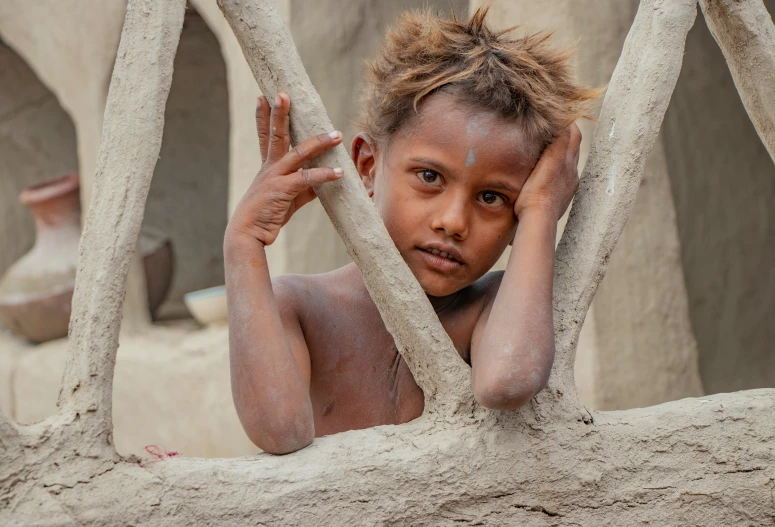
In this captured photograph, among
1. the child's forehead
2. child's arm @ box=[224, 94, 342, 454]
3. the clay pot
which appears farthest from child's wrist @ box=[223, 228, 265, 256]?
the clay pot

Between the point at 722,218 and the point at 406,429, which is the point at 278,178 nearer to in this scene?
the point at 406,429

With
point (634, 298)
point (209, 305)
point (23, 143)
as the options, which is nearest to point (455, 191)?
point (634, 298)

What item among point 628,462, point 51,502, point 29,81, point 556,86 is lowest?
point 51,502

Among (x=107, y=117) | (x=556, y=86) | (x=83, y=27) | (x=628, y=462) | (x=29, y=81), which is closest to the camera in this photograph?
(x=107, y=117)

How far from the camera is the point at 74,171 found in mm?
5996

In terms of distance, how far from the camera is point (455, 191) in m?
1.48

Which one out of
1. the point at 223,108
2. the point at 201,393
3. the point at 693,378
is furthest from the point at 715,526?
the point at 223,108

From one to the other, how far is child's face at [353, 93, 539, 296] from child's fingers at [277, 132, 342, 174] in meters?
0.25

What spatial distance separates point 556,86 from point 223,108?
15.3 feet

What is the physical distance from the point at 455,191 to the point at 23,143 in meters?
4.86

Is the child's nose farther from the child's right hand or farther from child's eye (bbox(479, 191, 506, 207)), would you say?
the child's right hand

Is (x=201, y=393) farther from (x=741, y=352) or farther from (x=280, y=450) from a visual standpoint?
(x=280, y=450)

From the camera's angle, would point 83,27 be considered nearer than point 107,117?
No

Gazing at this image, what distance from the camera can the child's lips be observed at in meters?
1.50
